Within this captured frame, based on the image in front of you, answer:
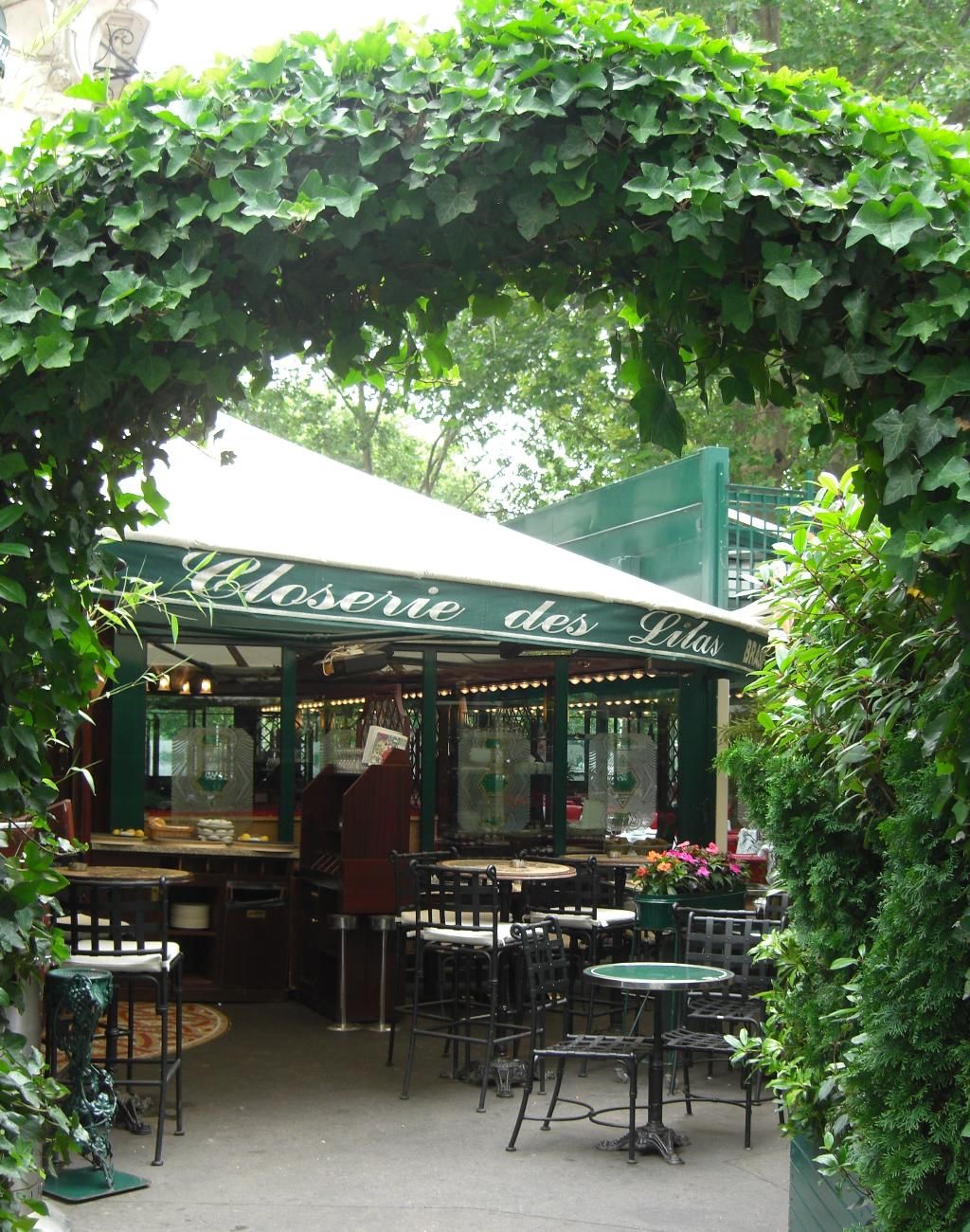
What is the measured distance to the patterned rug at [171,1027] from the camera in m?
7.71

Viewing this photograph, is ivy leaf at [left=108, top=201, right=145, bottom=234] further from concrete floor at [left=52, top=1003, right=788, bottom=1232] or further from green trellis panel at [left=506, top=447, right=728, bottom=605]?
green trellis panel at [left=506, top=447, right=728, bottom=605]

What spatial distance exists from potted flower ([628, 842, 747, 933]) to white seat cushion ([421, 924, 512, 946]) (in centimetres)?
96

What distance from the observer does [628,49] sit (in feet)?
9.20

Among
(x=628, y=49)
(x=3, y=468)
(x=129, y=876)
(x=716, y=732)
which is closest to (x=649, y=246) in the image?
(x=628, y=49)

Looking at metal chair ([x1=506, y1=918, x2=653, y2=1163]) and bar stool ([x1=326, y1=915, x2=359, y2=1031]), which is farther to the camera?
bar stool ([x1=326, y1=915, x2=359, y2=1031])

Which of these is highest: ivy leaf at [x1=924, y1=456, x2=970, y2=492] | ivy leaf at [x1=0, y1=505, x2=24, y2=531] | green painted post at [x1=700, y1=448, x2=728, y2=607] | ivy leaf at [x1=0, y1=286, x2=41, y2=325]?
green painted post at [x1=700, y1=448, x2=728, y2=607]

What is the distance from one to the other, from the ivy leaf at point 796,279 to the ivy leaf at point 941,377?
0.27 m

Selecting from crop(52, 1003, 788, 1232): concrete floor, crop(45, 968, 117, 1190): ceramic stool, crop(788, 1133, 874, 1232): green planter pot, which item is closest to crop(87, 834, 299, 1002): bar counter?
crop(52, 1003, 788, 1232): concrete floor

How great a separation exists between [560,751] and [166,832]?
348cm

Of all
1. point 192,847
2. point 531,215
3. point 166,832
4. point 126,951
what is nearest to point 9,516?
point 531,215

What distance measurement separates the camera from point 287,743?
33.7 ft

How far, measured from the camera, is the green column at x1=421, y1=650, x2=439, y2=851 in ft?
34.8

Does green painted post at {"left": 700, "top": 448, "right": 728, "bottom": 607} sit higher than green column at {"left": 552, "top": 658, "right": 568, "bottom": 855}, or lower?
higher

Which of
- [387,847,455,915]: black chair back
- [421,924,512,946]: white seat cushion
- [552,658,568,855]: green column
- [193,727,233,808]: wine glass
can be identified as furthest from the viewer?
[552,658,568,855]: green column
